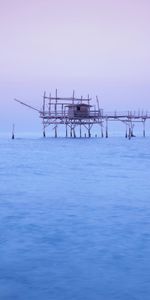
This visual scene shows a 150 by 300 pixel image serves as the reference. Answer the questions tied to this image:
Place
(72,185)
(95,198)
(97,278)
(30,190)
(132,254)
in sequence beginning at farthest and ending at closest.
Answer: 1. (72,185)
2. (30,190)
3. (95,198)
4. (132,254)
5. (97,278)

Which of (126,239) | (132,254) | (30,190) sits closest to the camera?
(132,254)

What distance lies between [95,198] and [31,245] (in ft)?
22.9

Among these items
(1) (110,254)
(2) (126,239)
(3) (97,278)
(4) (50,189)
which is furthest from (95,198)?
(3) (97,278)

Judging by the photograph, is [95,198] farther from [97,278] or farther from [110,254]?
[97,278]

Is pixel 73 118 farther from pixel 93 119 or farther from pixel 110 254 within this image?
pixel 110 254

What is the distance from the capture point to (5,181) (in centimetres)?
2206

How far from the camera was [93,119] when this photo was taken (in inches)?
2549

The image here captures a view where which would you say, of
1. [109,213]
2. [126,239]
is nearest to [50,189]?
[109,213]

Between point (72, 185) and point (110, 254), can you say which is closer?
point (110, 254)

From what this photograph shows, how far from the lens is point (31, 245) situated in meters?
9.61

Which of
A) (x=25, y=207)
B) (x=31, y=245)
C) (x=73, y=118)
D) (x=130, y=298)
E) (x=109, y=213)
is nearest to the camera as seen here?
(x=130, y=298)

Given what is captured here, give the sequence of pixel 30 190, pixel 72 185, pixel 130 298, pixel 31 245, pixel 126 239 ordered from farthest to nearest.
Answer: pixel 72 185
pixel 30 190
pixel 126 239
pixel 31 245
pixel 130 298

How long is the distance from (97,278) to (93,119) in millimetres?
57573

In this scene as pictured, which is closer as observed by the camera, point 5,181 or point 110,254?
point 110,254
